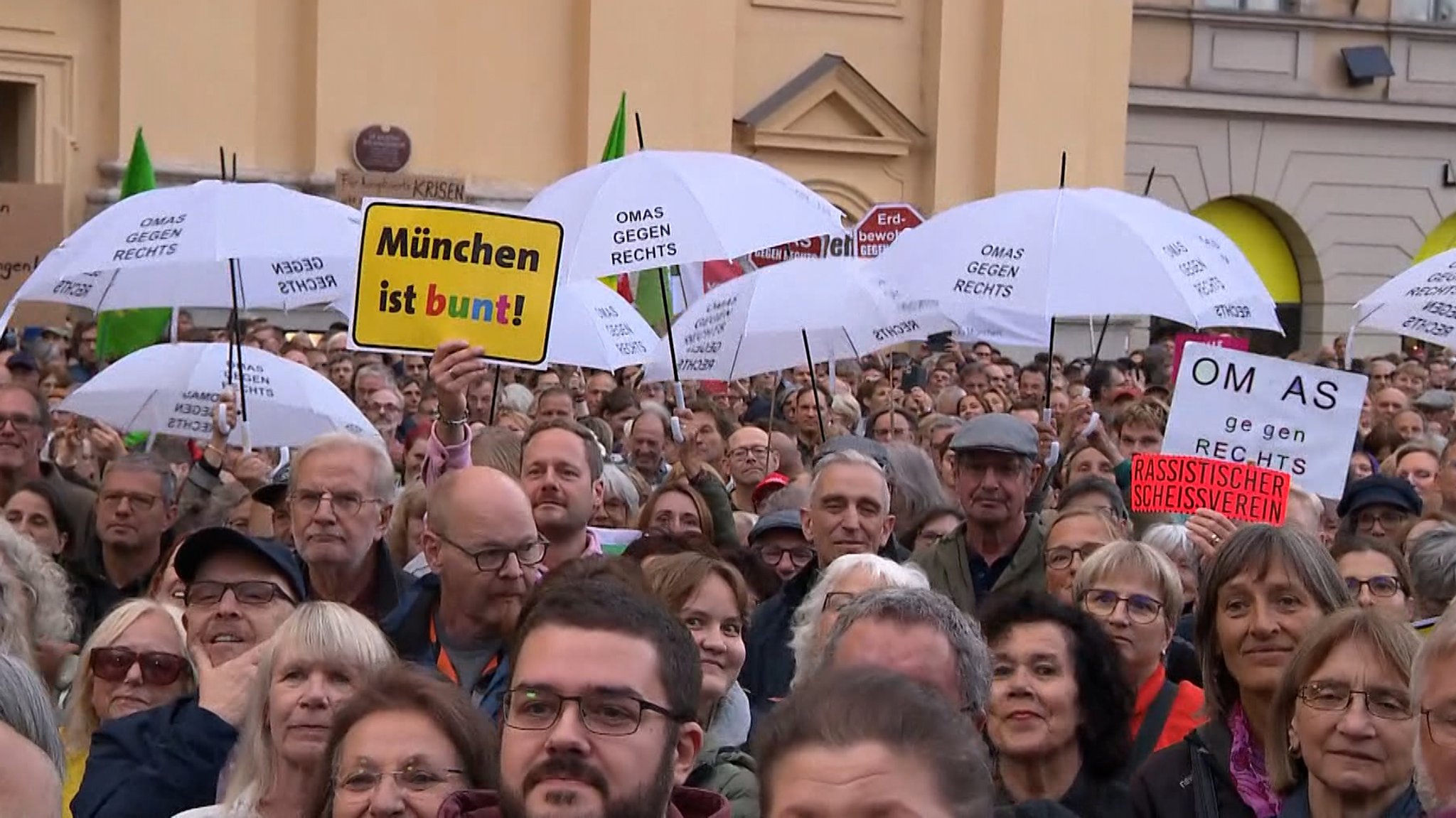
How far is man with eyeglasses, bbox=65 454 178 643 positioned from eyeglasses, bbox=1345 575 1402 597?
4.03 meters

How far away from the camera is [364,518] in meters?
6.95

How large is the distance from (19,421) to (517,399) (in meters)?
4.71

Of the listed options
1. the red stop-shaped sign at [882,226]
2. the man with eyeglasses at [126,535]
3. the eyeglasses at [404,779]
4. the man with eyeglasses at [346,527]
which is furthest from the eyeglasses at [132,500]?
the red stop-shaped sign at [882,226]

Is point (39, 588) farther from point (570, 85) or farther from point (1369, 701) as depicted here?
point (570, 85)

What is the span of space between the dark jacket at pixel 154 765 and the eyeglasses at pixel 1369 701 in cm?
235

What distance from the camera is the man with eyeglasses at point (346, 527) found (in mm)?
6879

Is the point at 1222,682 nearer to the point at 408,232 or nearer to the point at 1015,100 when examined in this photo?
the point at 408,232

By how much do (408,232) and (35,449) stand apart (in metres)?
2.48

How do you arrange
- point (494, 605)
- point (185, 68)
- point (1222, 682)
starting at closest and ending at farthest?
point (1222, 682)
point (494, 605)
point (185, 68)

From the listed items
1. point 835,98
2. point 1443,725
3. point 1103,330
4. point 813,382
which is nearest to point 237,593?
point 1443,725

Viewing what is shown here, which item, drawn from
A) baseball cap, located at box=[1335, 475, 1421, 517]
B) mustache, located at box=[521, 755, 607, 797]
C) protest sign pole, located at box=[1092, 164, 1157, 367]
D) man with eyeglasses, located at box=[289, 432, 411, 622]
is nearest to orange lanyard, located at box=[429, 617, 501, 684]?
man with eyeglasses, located at box=[289, 432, 411, 622]

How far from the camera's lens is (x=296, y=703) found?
5.07 meters

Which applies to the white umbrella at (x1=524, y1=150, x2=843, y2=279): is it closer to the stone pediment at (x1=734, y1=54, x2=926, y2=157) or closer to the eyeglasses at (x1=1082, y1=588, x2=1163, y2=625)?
the eyeglasses at (x1=1082, y1=588, x2=1163, y2=625)

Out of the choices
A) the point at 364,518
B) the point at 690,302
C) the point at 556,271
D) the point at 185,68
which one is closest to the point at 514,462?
the point at 556,271
